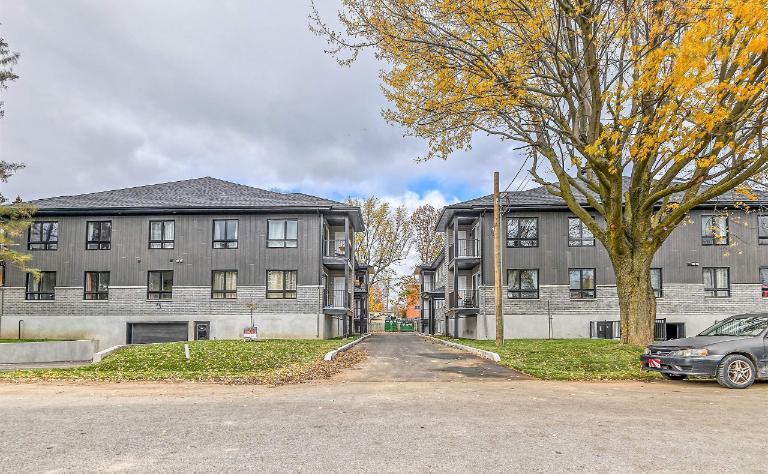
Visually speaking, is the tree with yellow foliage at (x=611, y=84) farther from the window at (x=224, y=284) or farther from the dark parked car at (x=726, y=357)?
the window at (x=224, y=284)

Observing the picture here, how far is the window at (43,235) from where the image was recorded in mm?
31125

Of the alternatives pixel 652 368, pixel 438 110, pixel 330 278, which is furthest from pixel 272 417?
pixel 330 278

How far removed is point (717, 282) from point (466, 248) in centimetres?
1321

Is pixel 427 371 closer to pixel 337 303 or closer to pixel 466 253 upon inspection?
pixel 337 303

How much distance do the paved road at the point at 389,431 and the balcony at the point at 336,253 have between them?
21.1m

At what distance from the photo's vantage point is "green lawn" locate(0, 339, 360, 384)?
12984 mm

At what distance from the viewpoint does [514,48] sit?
49.0 ft

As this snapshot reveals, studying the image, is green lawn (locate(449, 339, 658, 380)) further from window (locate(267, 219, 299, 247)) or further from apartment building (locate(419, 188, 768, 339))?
window (locate(267, 219, 299, 247))

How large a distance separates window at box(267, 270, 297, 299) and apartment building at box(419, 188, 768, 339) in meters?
9.77

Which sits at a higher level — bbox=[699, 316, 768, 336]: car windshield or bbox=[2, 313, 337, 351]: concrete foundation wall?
bbox=[699, 316, 768, 336]: car windshield

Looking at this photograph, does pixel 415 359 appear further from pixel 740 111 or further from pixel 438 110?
pixel 740 111

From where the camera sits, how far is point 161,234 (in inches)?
1213

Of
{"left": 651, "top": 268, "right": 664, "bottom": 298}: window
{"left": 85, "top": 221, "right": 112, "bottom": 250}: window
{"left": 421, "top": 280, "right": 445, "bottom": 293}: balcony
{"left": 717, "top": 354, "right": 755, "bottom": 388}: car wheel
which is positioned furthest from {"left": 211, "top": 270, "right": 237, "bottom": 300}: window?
{"left": 717, "top": 354, "right": 755, "bottom": 388}: car wheel

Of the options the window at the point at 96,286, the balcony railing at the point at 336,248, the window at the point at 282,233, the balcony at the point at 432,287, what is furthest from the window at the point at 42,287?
the balcony at the point at 432,287
